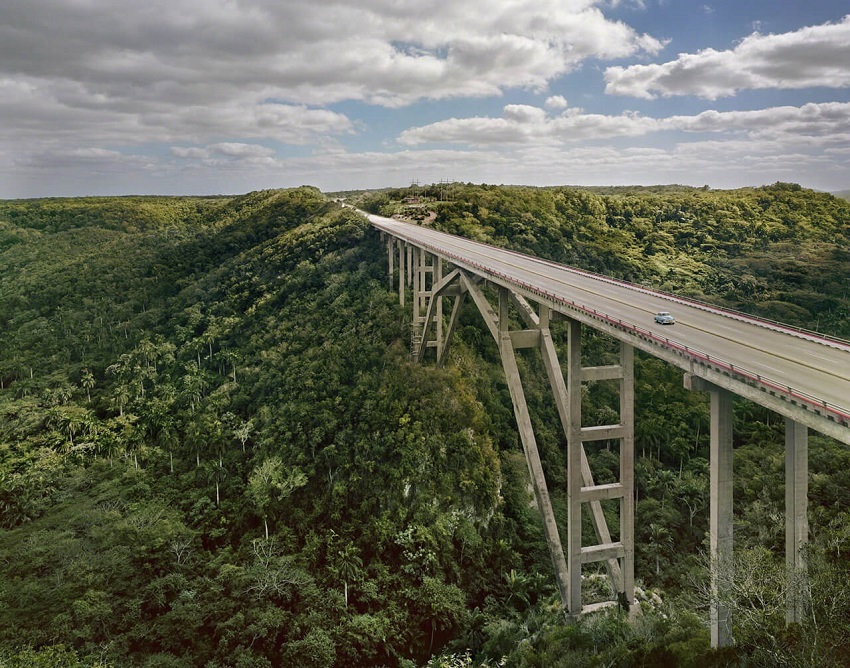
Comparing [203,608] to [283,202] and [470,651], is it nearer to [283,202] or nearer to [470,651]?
[470,651]

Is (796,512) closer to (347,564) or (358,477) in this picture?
(347,564)

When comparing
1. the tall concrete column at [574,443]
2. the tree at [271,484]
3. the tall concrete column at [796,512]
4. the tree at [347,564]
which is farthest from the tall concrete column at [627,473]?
the tree at [271,484]

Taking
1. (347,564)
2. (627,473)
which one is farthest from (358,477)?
(627,473)

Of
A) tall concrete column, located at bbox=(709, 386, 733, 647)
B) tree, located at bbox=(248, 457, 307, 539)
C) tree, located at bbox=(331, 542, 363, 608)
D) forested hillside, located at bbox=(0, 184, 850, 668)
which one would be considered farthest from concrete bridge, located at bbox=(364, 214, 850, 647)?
tree, located at bbox=(248, 457, 307, 539)

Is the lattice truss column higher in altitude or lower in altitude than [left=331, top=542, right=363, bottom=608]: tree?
higher

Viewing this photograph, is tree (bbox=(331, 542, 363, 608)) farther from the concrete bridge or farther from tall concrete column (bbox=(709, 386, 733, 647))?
tall concrete column (bbox=(709, 386, 733, 647))

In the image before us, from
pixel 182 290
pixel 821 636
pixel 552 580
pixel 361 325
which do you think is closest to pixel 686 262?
pixel 361 325
